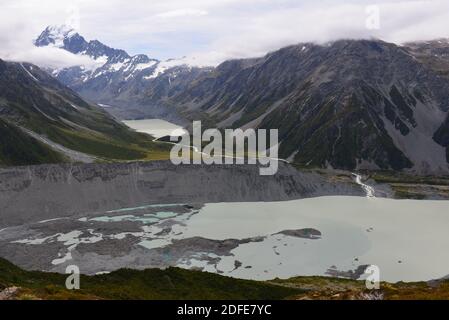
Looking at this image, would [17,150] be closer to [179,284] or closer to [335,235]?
[335,235]

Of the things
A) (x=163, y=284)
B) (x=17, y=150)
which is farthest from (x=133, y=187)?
(x=163, y=284)

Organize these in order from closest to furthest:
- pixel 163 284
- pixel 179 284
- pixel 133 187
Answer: pixel 163 284
pixel 179 284
pixel 133 187

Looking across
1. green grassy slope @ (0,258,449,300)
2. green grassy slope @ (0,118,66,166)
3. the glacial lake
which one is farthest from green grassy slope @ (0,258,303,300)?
green grassy slope @ (0,118,66,166)

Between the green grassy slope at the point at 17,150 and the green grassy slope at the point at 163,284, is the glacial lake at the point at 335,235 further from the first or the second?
the green grassy slope at the point at 17,150

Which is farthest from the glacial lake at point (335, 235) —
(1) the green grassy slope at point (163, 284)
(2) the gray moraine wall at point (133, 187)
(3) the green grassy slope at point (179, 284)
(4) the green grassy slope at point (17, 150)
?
(4) the green grassy slope at point (17, 150)

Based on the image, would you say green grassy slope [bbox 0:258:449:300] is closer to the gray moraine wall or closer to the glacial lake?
the glacial lake

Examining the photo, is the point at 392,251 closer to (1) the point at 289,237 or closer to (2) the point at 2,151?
(1) the point at 289,237

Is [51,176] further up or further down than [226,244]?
further up

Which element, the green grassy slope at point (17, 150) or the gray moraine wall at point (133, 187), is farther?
the green grassy slope at point (17, 150)

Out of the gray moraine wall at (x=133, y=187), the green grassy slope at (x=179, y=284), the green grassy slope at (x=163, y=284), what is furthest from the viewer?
the gray moraine wall at (x=133, y=187)

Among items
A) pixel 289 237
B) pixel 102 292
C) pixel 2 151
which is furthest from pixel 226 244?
pixel 2 151
